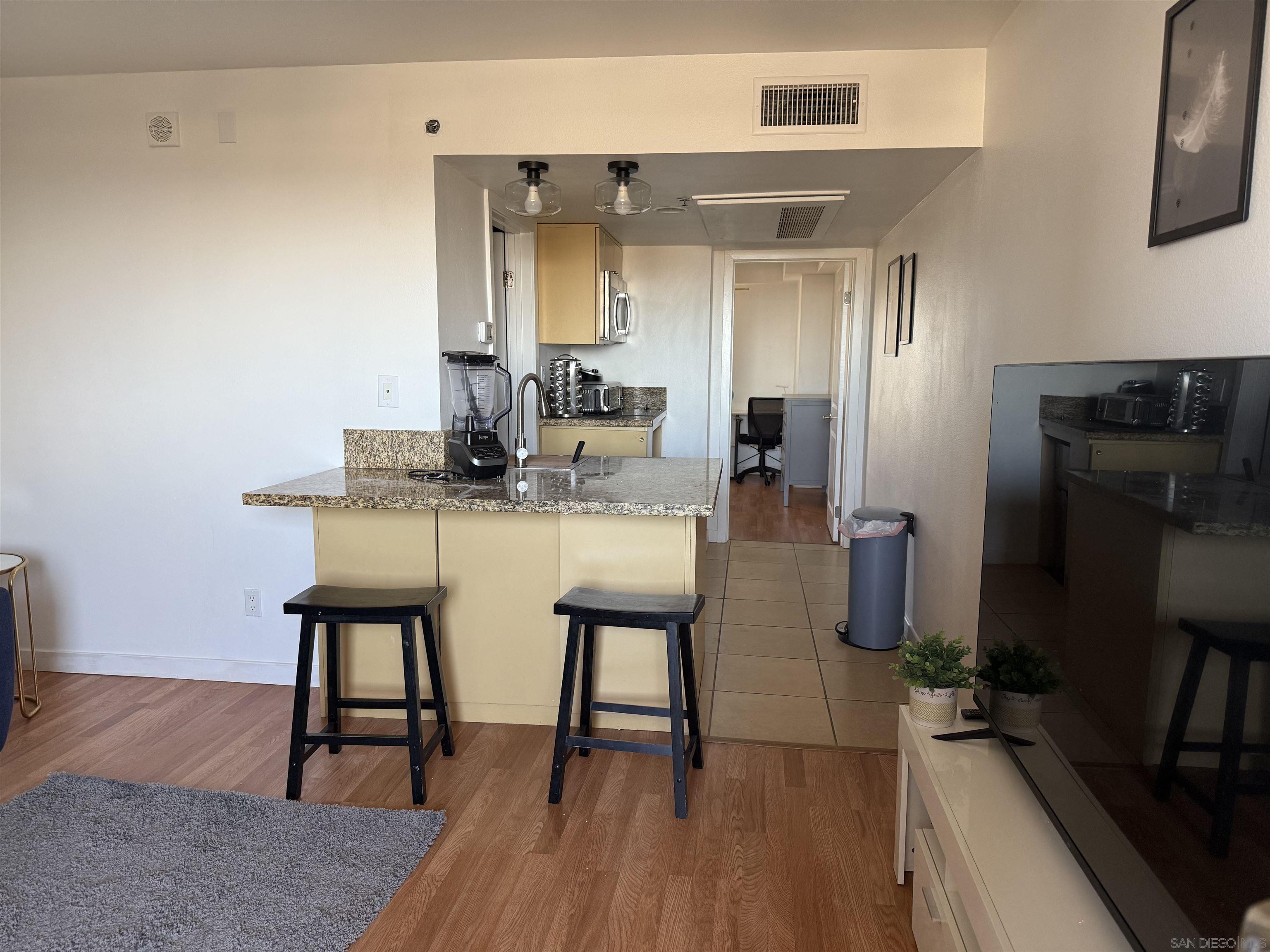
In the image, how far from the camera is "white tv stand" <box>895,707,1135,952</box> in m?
1.25

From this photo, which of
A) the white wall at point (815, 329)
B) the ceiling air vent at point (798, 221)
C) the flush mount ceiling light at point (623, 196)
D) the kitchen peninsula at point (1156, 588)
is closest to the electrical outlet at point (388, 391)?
the flush mount ceiling light at point (623, 196)

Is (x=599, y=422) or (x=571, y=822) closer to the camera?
(x=571, y=822)

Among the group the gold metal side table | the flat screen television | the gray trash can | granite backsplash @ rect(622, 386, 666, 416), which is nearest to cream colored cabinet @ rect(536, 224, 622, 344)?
granite backsplash @ rect(622, 386, 666, 416)

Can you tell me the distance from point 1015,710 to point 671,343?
14.1 ft

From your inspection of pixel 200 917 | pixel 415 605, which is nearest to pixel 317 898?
pixel 200 917

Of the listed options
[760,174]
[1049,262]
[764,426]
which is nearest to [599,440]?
[760,174]

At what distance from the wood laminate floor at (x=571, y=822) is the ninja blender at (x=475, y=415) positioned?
0.95m

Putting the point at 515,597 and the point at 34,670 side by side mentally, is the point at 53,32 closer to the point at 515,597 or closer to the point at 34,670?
the point at 34,670

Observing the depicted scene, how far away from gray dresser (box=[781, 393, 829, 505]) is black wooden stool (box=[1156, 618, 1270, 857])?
7033 mm

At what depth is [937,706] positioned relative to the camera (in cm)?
191

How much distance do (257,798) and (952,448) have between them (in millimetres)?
2617

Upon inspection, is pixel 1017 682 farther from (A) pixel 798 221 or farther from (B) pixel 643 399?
(B) pixel 643 399

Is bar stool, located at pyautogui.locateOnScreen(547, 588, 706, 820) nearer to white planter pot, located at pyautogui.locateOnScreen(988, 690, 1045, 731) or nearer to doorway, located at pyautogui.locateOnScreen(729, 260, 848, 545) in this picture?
white planter pot, located at pyautogui.locateOnScreen(988, 690, 1045, 731)

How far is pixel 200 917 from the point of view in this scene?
1.95 meters
